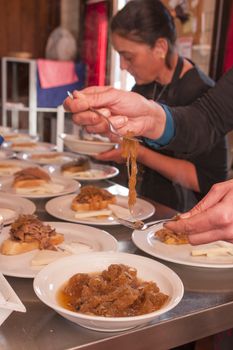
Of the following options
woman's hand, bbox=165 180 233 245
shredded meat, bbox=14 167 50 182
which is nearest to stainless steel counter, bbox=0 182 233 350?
woman's hand, bbox=165 180 233 245

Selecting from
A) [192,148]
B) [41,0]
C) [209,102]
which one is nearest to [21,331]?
[192,148]

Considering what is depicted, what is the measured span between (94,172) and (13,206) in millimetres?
531

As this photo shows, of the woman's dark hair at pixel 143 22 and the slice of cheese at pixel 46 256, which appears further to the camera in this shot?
the woman's dark hair at pixel 143 22

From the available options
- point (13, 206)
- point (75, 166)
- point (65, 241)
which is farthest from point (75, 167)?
point (65, 241)

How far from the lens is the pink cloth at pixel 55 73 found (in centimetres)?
430

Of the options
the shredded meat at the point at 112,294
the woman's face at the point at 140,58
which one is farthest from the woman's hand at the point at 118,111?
the woman's face at the point at 140,58

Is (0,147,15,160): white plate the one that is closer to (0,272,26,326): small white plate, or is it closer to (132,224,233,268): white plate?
(132,224,233,268): white plate

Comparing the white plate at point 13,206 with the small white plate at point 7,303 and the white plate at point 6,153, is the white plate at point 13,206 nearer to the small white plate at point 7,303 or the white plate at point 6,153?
the small white plate at point 7,303

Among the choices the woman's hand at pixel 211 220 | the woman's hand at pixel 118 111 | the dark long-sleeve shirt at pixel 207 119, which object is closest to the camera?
the woman's hand at pixel 211 220

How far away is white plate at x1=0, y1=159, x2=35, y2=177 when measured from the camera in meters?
1.74

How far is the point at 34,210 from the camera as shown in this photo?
1.29 meters

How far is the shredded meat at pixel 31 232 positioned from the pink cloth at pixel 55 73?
11.4 ft

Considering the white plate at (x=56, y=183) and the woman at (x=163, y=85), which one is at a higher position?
the woman at (x=163, y=85)

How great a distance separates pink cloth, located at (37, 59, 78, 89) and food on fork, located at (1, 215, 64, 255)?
3.46m
